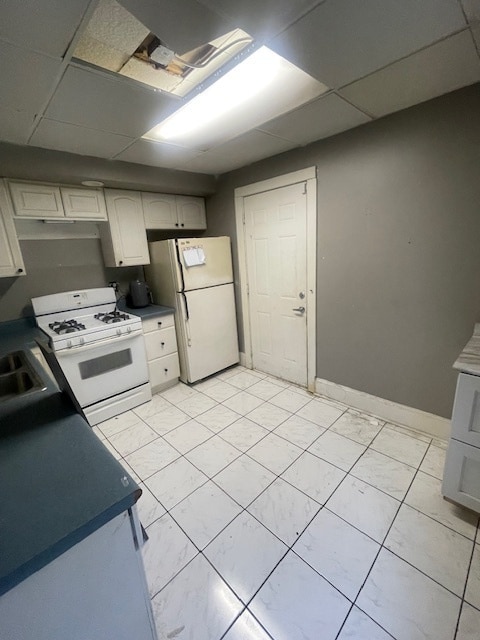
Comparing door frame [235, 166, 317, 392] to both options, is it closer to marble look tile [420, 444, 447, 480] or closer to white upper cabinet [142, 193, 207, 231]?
white upper cabinet [142, 193, 207, 231]

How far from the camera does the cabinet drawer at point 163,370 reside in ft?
9.88

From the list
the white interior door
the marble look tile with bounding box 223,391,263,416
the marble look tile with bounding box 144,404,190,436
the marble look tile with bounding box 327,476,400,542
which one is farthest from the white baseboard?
the marble look tile with bounding box 144,404,190,436

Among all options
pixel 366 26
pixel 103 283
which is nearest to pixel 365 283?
pixel 366 26

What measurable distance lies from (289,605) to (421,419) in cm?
161

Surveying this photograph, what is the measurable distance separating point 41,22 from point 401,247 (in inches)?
88.2

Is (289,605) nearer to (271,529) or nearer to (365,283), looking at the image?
(271,529)

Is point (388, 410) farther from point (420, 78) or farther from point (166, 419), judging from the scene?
point (420, 78)

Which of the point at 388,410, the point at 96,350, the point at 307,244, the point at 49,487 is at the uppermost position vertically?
the point at 307,244

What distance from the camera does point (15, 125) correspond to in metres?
1.70

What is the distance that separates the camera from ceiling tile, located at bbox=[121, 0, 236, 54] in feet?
3.12

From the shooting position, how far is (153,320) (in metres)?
2.96

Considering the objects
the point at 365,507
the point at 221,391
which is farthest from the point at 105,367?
the point at 365,507

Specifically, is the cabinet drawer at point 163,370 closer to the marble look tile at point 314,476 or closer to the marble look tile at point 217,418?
the marble look tile at point 217,418

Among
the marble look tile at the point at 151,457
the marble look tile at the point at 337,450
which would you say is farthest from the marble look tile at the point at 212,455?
the marble look tile at the point at 337,450
